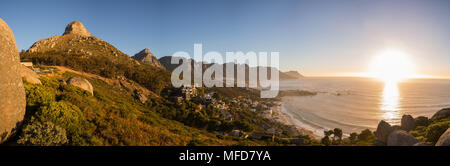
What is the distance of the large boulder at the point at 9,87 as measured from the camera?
6359 millimetres

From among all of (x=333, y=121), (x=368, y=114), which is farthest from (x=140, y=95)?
(x=368, y=114)

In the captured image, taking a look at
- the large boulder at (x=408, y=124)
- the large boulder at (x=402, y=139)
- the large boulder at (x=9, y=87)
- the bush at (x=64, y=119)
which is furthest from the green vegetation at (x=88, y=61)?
the large boulder at (x=408, y=124)

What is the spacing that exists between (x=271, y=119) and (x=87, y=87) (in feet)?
228

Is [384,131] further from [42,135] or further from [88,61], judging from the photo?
[88,61]

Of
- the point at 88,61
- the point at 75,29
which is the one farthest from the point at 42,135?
the point at 75,29

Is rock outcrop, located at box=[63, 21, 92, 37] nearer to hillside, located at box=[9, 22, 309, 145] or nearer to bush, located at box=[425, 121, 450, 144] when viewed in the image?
hillside, located at box=[9, 22, 309, 145]

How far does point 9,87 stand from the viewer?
6.71 metres

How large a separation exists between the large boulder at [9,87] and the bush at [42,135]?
1.05m

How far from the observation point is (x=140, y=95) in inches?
1500

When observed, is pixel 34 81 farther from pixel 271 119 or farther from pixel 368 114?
pixel 368 114

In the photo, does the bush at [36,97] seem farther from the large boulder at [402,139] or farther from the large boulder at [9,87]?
the large boulder at [402,139]

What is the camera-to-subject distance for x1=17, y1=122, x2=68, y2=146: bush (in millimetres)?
5992

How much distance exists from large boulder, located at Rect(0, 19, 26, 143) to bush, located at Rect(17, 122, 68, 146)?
1046 millimetres
